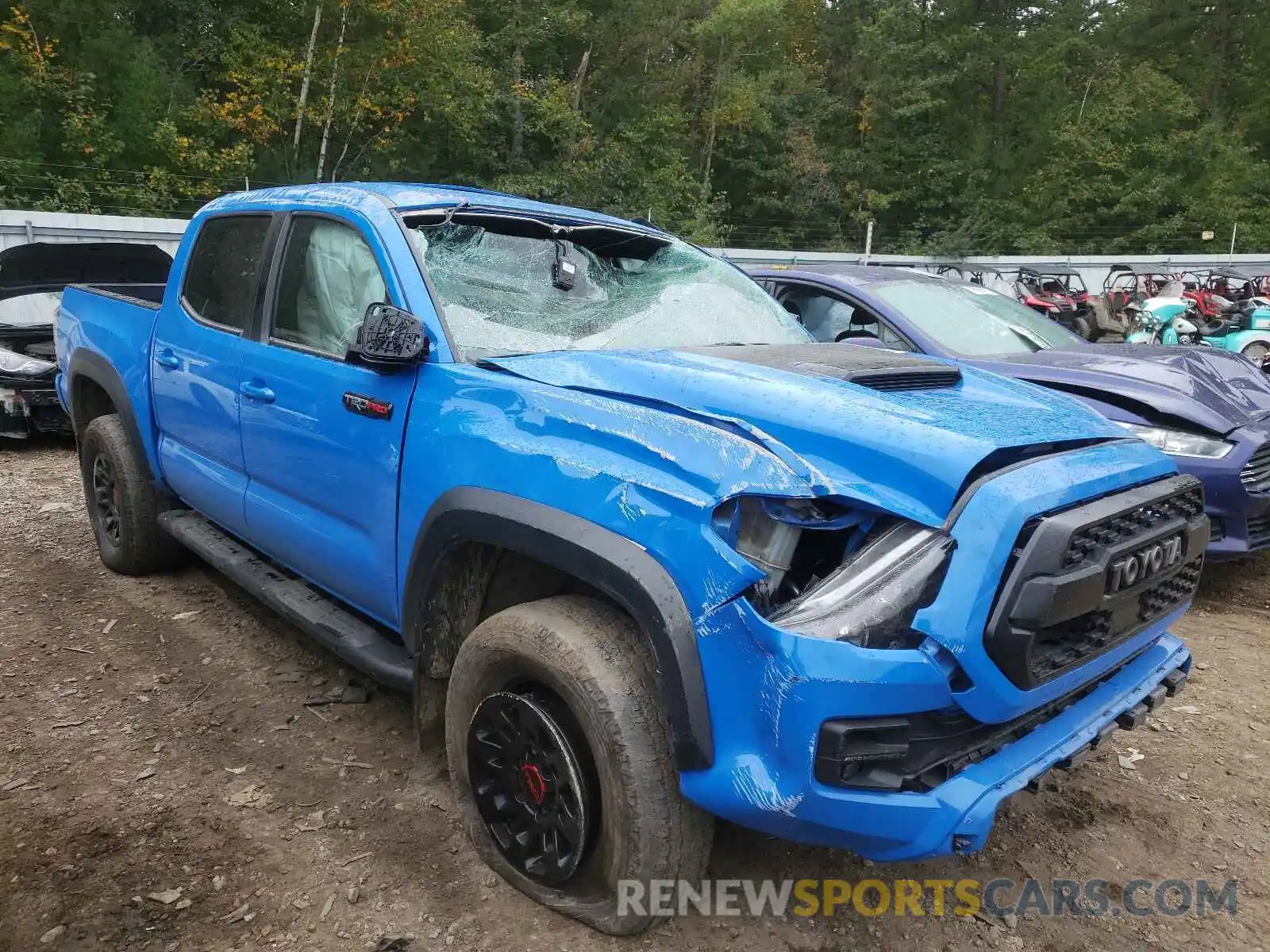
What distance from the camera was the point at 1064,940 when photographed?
228cm

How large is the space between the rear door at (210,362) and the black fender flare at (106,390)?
24 centimetres

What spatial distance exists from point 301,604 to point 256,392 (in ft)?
2.58

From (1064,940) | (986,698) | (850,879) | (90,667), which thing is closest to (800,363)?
(986,698)

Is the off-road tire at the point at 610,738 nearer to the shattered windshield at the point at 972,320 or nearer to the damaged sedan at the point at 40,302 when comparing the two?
the shattered windshield at the point at 972,320

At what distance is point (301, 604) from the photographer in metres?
3.20

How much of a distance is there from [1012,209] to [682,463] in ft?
127

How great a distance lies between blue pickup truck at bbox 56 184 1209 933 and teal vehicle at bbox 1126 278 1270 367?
9.87 m

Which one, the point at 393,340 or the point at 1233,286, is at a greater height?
the point at 1233,286

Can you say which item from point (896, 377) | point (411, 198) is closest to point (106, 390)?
point (411, 198)

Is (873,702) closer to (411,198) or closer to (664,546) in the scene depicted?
(664,546)

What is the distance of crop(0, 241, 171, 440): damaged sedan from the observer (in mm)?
7242

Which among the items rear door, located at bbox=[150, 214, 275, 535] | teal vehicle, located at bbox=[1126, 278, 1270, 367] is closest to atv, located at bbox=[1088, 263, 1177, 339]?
teal vehicle, located at bbox=[1126, 278, 1270, 367]

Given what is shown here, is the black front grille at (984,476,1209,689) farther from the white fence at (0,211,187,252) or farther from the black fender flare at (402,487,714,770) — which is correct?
the white fence at (0,211,187,252)

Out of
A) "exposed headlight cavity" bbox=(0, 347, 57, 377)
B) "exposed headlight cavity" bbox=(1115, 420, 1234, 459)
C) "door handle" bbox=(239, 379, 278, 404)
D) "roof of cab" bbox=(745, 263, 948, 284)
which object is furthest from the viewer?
"exposed headlight cavity" bbox=(0, 347, 57, 377)
